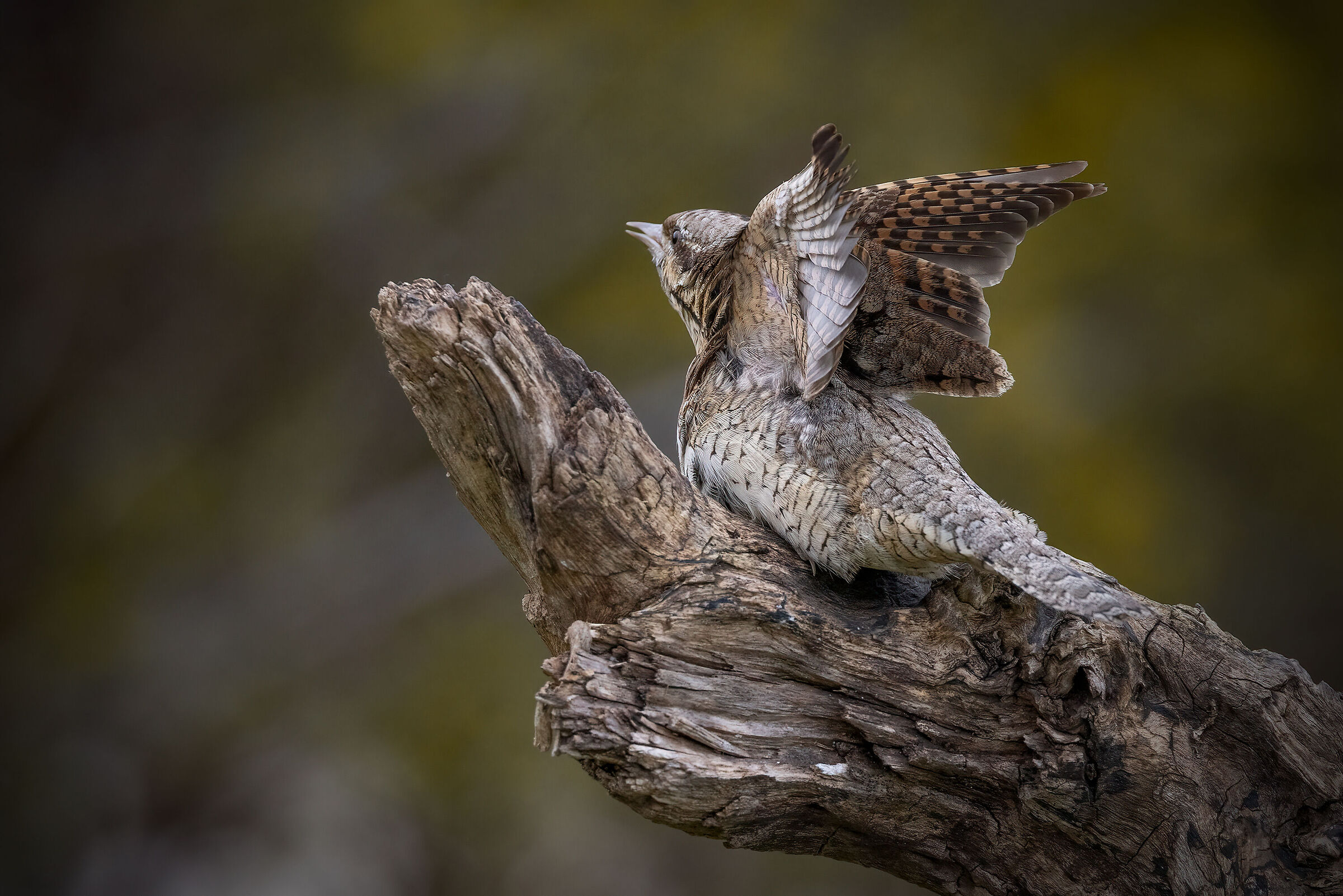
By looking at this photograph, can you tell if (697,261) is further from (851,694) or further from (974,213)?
(851,694)

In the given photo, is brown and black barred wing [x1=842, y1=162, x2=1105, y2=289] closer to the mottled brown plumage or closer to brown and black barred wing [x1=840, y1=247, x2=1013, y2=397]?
the mottled brown plumage

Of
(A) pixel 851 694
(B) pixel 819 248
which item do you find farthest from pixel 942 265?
(A) pixel 851 694

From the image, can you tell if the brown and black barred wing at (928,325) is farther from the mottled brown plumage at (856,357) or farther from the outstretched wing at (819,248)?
the outstretched wing at (819,248)

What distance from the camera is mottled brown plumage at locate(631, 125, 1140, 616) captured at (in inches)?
72.2

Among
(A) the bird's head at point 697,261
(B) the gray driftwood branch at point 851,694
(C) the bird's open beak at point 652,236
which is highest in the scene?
(C) the bird's open beak at point 652,236

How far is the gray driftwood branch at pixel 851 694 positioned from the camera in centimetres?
170

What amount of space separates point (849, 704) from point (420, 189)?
4139 millimetres

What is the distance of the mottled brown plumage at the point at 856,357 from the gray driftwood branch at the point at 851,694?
217 millimetres

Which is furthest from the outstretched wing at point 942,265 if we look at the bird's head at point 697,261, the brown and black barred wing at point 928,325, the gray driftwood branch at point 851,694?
the gray driftwood branch at point 851,694

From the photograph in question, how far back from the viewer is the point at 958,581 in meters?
1.97

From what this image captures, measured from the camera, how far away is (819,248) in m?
1.88

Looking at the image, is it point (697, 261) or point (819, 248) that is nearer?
point (819, 248)

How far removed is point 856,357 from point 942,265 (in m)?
0.35

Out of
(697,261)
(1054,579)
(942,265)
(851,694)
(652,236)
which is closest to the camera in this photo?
(1054,579)
